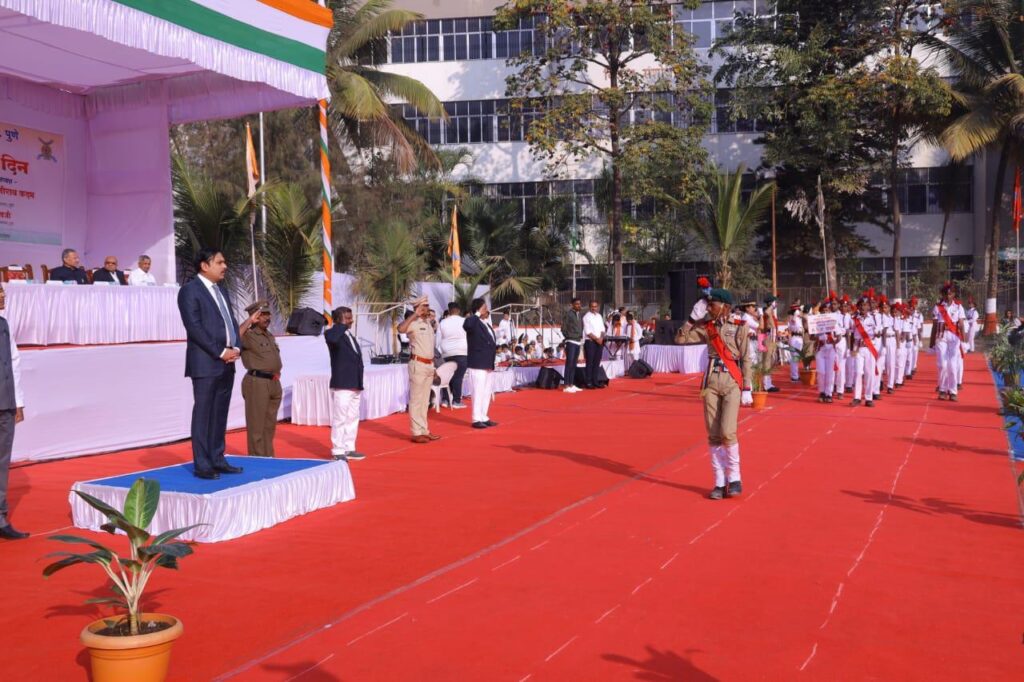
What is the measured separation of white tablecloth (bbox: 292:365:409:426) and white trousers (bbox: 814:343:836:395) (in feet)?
24.4

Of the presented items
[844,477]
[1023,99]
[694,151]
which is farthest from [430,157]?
[844,477]

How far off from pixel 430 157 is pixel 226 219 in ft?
37.4

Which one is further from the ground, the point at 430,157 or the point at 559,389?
the point at 430,157

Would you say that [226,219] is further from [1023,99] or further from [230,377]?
[1023,99]

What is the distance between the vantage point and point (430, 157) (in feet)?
99.0

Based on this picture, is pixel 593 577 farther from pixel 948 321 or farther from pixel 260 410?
pixel 948 321

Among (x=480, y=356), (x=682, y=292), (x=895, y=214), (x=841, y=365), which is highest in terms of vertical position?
(x=895, y=214)

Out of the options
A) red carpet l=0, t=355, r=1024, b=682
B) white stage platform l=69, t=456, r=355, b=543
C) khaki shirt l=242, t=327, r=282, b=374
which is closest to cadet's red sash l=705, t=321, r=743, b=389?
red carpet l=0, t=355, r=1024, b=682

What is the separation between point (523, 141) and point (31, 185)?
2724 centimetres

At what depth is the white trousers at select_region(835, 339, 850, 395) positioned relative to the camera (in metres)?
17.0

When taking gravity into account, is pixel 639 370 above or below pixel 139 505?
below

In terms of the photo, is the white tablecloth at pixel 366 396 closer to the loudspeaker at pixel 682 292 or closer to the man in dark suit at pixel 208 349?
the man in dark suit at pixel 208 349

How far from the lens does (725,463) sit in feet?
28.7

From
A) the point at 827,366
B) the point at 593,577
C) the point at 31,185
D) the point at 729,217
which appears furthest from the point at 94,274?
the point at 729,217
